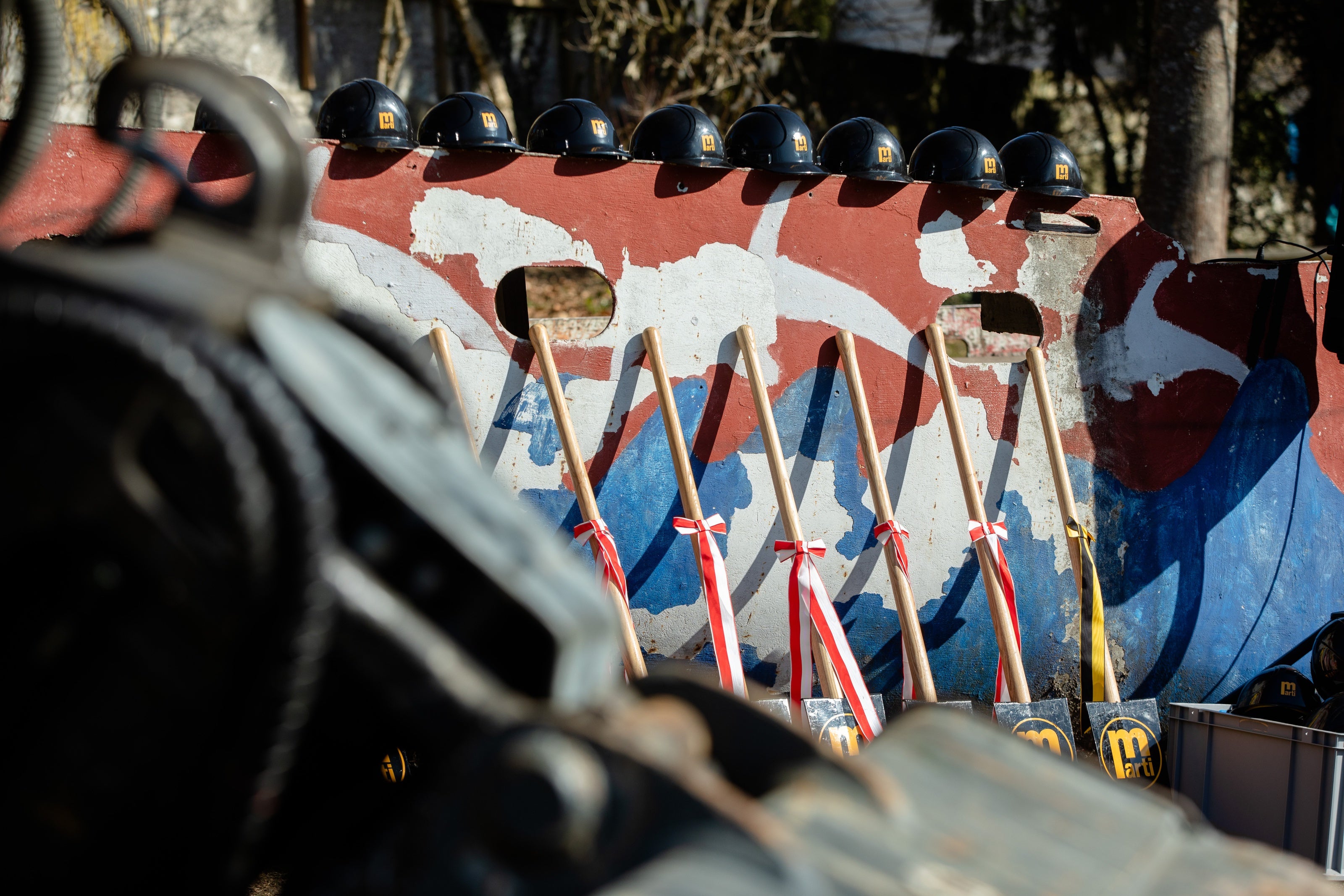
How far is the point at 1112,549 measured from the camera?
539cm

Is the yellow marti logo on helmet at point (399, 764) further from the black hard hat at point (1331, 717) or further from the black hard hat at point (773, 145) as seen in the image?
the black hard hat at point (1331, 717)

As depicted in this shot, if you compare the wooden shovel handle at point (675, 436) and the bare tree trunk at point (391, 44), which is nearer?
the wooden shovel handle at point (675, 436)

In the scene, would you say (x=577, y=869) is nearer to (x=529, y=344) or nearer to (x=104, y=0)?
(x=104, y=0)

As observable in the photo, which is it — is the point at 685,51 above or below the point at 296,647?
above

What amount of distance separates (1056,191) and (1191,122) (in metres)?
3.20

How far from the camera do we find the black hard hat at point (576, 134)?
14.8ft

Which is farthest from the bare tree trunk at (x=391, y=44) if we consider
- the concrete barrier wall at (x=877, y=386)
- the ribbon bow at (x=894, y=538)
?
the ribbon bow at (x=894, y=538)

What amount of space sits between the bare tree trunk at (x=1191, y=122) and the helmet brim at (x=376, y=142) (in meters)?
5.63

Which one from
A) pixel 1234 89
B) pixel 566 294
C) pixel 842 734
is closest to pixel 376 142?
pixel 842 734

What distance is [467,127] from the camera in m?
4.31

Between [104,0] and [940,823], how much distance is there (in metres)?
1.66

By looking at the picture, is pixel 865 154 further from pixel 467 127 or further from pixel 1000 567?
pixel 1000 567

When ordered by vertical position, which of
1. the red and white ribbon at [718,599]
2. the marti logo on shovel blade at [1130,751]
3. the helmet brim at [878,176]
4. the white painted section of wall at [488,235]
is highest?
the helmet brim at [878,176]

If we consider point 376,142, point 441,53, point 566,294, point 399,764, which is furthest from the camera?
point 441,53
